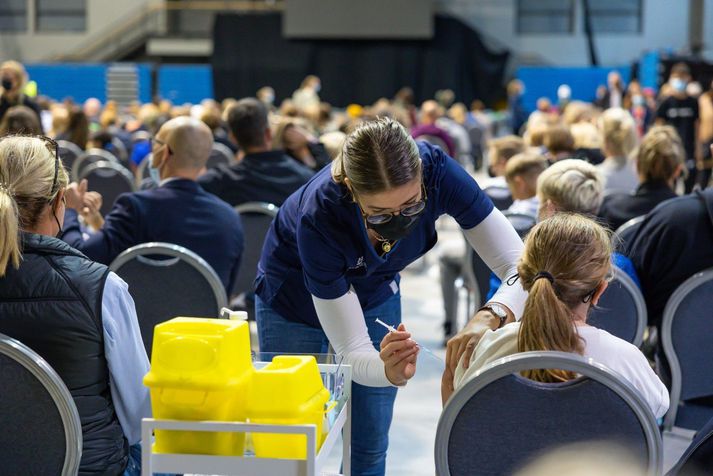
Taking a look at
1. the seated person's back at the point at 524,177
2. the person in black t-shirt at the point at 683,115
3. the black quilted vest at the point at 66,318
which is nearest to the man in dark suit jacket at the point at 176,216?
the seated person's back at the point at 524,177

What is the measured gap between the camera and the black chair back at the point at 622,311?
3.11 metres

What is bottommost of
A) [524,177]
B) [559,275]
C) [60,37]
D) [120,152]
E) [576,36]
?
[120,152]

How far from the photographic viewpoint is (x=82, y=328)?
203 centimetres

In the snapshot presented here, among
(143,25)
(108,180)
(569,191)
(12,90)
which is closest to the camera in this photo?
(569,191)

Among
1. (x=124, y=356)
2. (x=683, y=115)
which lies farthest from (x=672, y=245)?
(x=683, y=115)

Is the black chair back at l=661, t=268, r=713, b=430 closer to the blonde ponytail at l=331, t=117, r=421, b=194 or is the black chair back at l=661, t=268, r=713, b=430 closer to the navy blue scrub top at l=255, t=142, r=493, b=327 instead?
the navy blue scrub top at l=255, t=142, r=493, b=327

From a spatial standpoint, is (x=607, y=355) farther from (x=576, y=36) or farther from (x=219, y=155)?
(x=576, y=36)

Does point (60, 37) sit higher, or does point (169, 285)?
point (60, 37)

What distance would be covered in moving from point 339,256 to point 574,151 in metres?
3.60

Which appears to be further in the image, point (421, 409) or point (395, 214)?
point (421, 409)

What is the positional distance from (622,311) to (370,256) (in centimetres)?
114

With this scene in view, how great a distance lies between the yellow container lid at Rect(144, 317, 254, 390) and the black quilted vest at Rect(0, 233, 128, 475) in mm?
348

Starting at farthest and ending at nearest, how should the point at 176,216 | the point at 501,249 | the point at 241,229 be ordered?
the point at 241,229 → the point at 176,216 → the point at 501,249

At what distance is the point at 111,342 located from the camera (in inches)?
81.0
